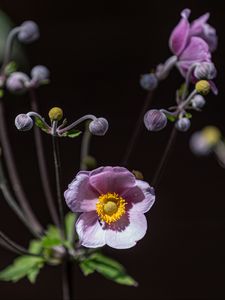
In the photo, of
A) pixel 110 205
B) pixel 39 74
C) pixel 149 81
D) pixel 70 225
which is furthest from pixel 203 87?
pixel 70 225

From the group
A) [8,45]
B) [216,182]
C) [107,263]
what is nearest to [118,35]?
[216,182]

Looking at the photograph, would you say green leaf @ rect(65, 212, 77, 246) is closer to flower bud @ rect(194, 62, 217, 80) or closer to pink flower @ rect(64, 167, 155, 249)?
pink flower @ rect(64, 167, 155, 249)

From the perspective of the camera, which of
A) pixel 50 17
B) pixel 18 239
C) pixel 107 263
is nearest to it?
pixel 107 263

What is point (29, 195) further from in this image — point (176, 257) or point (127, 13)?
point (127, 13)

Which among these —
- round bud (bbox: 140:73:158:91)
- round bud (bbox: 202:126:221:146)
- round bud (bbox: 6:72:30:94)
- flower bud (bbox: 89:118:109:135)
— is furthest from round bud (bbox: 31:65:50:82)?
round bud (bbox: 202:126:221:146)

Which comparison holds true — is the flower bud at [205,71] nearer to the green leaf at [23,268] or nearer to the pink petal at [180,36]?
the pink petal at [180,36]
